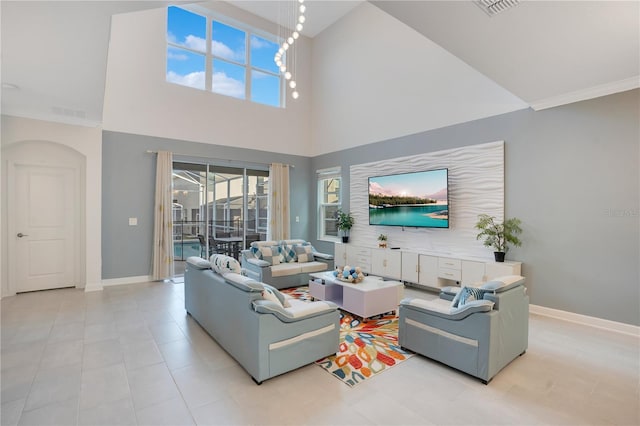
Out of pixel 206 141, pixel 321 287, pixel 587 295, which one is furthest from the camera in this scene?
pixel 206 141

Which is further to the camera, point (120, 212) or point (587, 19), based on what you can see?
point (120, 212)

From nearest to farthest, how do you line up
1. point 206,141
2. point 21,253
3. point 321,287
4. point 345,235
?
point 321,287 < point 21,253 < point 206,141 < point 345,235

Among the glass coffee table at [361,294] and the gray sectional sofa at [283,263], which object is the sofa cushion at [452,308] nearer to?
the glass coffee table at [361,294]

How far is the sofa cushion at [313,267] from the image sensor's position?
210 inches

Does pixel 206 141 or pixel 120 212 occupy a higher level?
pixel 206 141

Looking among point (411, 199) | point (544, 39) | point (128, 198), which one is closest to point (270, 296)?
point (544, 39)

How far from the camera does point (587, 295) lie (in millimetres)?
3748

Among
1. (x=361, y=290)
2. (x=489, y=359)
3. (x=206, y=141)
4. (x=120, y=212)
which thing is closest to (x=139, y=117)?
(x=206, y=141)

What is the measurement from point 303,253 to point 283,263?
1.45ft

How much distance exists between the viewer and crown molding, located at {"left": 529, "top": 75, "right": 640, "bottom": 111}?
133 inches

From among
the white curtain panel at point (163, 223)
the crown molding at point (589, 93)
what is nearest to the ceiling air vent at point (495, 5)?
the crown molding at point (589, 93)

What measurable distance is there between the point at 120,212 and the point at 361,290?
4667 mm

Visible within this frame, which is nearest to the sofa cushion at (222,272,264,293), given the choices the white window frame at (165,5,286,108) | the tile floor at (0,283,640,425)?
the tile floor at (0,283,640,425)

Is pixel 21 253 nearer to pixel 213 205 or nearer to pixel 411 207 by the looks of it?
pixel 213 205
